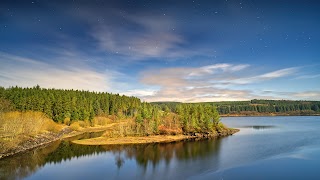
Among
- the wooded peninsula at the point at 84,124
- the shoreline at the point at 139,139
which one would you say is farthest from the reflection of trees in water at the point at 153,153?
the wooded peninsula at the point at 84,124

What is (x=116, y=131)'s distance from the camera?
93062mm

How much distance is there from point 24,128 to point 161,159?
148ft

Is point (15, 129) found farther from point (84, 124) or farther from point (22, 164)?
point (84, 124)

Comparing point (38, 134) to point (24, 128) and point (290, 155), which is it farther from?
point (290, 155)

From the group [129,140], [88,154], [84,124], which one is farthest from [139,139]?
[84,124]

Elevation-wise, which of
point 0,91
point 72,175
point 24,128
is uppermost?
point 0,91

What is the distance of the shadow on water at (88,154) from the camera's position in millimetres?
47162

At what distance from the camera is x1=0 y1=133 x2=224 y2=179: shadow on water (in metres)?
47.2

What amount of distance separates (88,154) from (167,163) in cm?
2086

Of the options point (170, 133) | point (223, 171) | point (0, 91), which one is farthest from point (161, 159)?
point (0, 91)

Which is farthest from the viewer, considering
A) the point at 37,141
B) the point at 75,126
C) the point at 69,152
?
the point at 75,126

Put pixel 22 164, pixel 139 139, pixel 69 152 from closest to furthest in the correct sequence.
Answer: pixel 22 164
pixel 69 152
pixel 139 139

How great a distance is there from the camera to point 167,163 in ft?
170

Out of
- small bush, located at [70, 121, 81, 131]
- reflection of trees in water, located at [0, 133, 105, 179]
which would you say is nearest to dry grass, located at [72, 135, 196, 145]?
reflection of trees in water, located at [0, 133, 105, 179]
